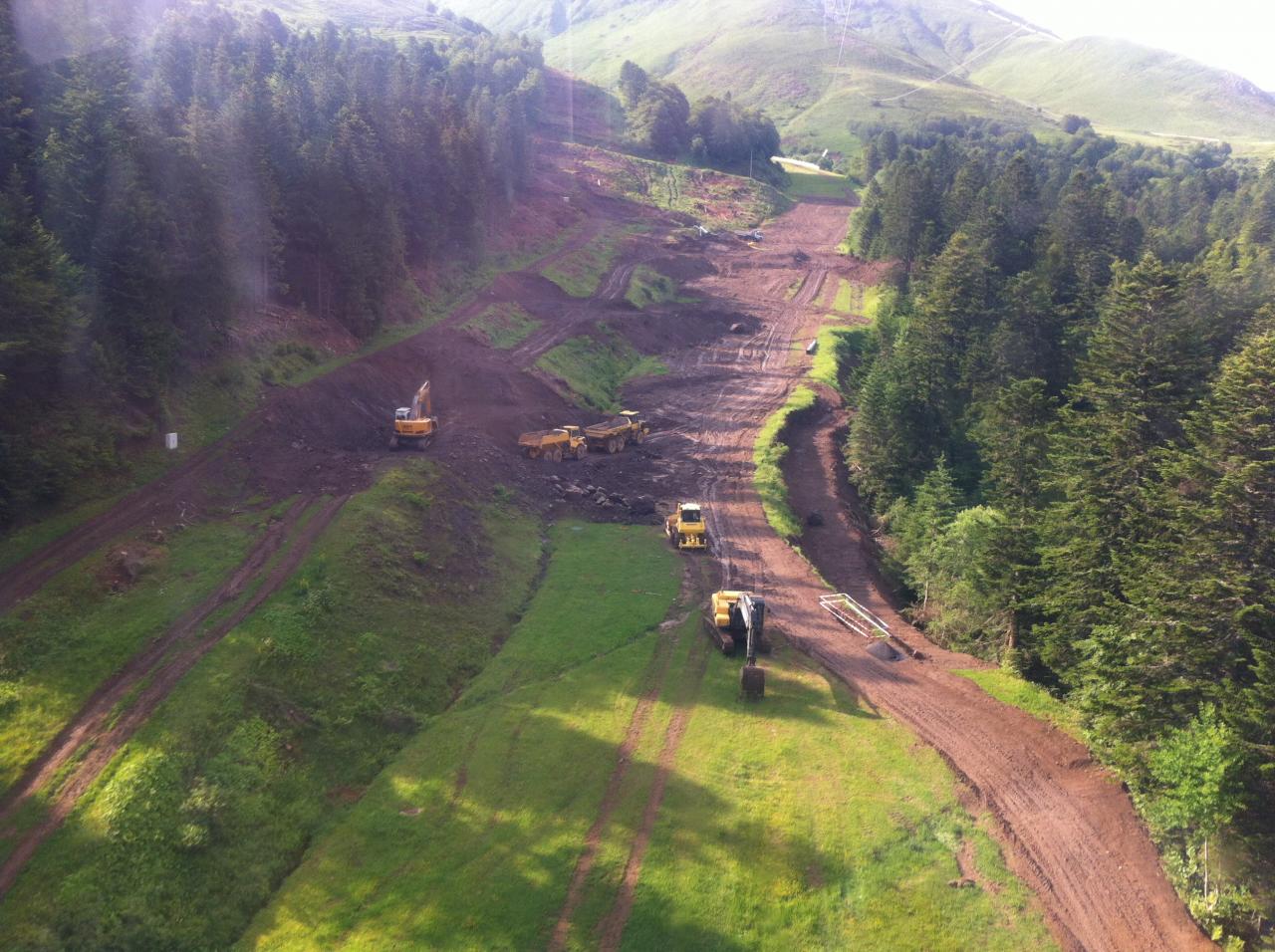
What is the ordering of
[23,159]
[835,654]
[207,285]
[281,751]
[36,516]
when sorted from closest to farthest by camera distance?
[281,751] < [36,516] < [835,654] < [23,159] < [207,285]

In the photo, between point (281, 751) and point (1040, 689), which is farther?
point (1040, 689)

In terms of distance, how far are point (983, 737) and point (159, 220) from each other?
4392 centimetres

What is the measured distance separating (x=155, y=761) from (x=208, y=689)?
3224mm

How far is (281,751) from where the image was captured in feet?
78.7

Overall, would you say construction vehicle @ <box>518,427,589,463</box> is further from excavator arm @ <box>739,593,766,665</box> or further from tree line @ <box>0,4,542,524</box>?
excavator arm @ <box>739,593,766,665</box>

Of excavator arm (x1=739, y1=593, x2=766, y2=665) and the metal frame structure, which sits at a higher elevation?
excavator arm (x1=739, y1=593, x2=766, y2=665)

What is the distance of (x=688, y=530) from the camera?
143 feet

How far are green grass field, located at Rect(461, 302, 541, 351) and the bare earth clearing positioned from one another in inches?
51.8

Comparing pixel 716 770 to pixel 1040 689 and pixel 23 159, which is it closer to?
pixel 1040 689

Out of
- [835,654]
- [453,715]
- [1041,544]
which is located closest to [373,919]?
[453,715]

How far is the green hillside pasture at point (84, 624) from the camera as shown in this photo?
72.9ft

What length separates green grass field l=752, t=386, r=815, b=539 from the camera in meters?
48.9

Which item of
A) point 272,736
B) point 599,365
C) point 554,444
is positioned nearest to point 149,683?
point 272,736

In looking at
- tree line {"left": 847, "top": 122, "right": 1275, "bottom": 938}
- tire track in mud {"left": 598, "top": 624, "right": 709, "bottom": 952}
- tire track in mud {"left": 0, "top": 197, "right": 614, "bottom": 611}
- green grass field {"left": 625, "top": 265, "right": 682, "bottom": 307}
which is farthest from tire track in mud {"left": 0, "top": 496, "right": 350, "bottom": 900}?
green grass field {"left": 625, "top": 265, "right": 682, "bottom": 307}
